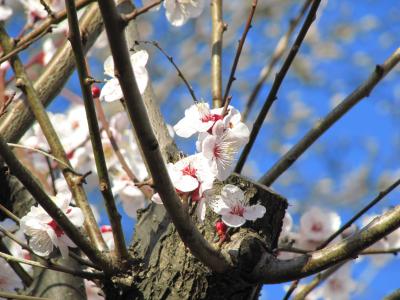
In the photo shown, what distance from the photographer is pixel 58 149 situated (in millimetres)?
1678

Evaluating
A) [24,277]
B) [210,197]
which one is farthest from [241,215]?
[24,277]

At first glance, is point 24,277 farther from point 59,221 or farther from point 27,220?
point 59,221

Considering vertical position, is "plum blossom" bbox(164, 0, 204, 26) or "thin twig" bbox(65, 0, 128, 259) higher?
"plum blossom" bbox(164, 0, 204, 26)

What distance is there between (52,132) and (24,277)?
42 cm

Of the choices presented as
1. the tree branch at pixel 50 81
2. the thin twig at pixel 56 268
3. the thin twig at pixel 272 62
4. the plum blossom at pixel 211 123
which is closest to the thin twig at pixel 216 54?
the thin twig at pixel 272 62

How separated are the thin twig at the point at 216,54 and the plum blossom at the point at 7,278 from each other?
2.37 feet

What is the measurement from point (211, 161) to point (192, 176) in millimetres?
51

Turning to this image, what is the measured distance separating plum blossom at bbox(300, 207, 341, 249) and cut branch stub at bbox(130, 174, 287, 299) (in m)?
0.84

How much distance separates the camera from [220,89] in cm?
193

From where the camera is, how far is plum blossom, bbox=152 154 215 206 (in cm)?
131

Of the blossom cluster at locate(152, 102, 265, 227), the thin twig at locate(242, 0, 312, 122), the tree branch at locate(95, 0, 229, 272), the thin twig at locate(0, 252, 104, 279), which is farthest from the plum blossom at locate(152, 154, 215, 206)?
the thin twig at locate(242, 0, 312, 122)

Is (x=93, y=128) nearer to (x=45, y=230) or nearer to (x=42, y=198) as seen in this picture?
(x=42, y=198)

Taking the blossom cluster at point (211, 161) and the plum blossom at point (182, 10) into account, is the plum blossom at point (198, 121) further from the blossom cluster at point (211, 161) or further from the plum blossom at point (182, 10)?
the plum blossom at point (182, 10)

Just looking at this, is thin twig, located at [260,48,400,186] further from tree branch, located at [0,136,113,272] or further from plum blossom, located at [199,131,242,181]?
tree branch, located at [0,136,113,272]
